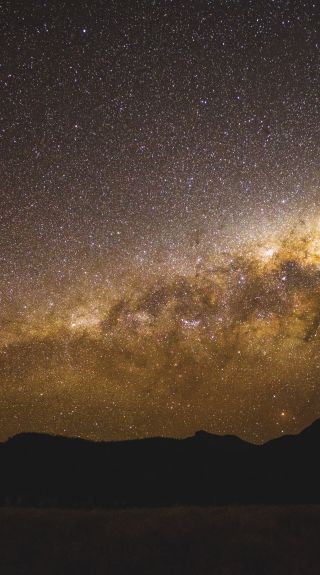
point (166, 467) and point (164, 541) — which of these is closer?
point (164, 541)

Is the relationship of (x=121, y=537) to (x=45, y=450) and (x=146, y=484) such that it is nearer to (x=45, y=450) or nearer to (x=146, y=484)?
(x=146, y=484)

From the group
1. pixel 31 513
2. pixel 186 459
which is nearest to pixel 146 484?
pixel 186 459

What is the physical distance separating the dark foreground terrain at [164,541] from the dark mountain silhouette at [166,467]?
12.2 meters

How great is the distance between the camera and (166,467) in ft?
103

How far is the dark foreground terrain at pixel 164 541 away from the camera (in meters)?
3.62

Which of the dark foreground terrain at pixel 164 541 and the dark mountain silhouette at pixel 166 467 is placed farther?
the dark mountain silhouette at pixel 166 467

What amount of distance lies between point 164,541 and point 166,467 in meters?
29.8

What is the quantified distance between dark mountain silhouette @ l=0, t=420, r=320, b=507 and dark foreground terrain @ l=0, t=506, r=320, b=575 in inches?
481

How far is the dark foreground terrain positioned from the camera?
3615 mm

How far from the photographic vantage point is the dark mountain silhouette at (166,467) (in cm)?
2238

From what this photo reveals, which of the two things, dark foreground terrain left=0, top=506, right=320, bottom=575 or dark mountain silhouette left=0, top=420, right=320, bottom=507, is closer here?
dark foreground terrain left=0, top=506, right=320, bottom=575

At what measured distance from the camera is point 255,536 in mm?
3859

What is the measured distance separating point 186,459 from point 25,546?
40.5 metres

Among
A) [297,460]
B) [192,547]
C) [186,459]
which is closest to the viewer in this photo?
[192,547]
